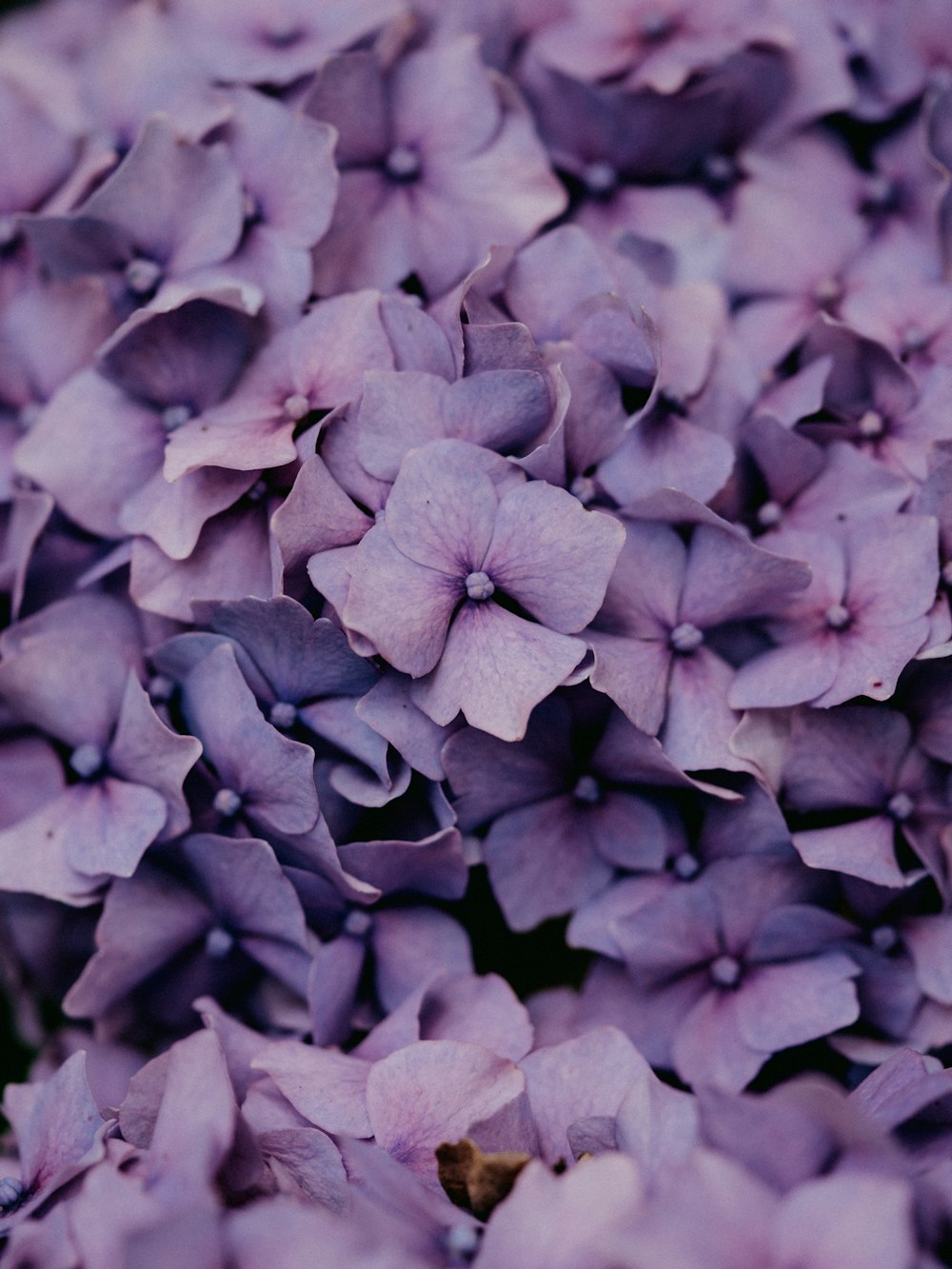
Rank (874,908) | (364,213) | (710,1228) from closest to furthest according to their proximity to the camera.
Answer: (710,1228)
(874,908)
(364,213)

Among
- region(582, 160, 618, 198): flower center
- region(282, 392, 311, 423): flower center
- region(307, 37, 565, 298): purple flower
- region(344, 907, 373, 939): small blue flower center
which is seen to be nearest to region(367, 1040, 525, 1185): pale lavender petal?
region(344, 907, 373, 939): small blue flower center

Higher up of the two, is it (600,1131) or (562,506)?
(562,506)

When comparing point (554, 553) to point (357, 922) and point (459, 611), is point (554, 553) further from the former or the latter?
point (357, 922)

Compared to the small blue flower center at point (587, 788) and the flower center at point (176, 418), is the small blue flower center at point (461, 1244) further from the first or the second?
the flower center at point (176, 418)

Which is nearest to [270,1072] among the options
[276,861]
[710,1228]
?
[276,861]

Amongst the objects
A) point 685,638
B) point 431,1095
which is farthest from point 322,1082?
point 685,638

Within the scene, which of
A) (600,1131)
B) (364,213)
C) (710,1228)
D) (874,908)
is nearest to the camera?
(710,1228)

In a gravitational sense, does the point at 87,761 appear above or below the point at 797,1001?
above

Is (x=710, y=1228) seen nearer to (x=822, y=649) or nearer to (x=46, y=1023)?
(x=822, y=649)
